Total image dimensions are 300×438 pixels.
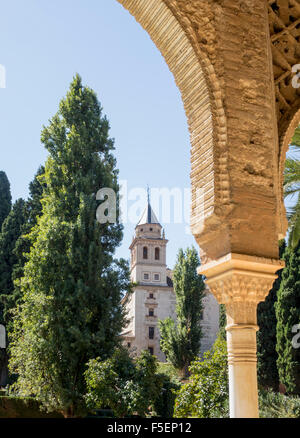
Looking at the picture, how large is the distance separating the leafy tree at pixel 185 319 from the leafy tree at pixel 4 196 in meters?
9.73

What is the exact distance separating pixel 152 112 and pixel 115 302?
5.21m

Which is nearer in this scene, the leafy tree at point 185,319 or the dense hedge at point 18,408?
the dense hedge at point 18,408

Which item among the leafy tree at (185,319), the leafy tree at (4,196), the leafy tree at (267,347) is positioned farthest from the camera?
the leafy tree at (4,196)

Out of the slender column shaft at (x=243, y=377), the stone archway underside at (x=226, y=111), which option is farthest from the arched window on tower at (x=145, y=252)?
the slender column shaft at (x=243, y=377)

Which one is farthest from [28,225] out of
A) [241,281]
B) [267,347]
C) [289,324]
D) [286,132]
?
[241,281]

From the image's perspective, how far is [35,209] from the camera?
18328 mm

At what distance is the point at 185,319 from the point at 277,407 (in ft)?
52.9

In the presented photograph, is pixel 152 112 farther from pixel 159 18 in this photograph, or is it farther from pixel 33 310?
pixel 159 18

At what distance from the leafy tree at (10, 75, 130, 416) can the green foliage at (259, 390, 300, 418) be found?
4379 mm

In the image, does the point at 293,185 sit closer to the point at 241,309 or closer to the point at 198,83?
the point at 198,83

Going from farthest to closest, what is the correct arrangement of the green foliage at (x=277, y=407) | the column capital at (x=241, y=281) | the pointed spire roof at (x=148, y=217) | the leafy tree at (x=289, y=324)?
1. the pointed spire roof at (x=148, y=217)
2. the leafy tree at (x=289, y=324)
3. the green foliage at (x=277, y=407)
4. the column capital at (x=241, y=281)

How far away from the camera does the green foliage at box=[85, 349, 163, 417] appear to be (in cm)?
1076

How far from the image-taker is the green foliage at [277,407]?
8.63m

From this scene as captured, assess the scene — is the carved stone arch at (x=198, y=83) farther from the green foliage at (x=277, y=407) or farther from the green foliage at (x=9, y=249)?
Answer: the green foliage at (x=9, y=249)
